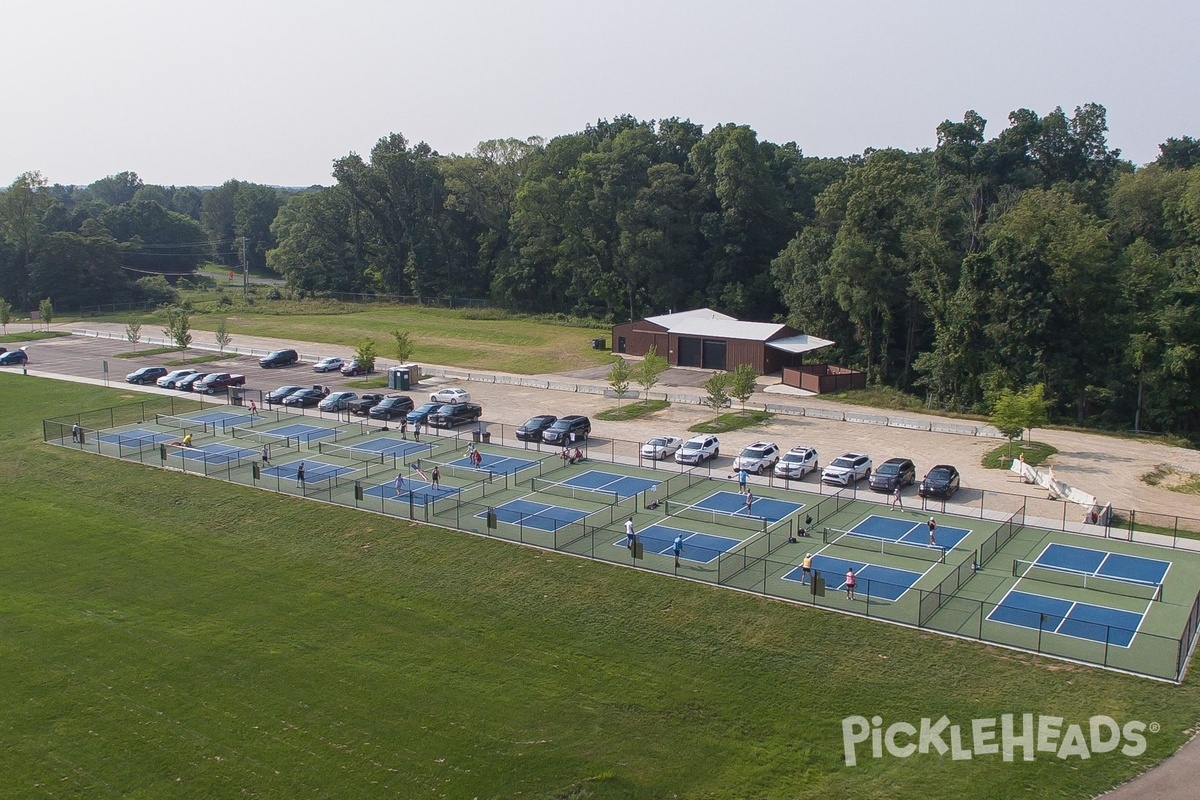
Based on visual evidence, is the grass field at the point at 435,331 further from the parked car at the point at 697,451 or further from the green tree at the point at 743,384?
the parked car at the point at 697,451

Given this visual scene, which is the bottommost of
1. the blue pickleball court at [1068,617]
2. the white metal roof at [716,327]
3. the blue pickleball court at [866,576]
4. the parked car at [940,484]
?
the blue pickleball court at [1068,617]

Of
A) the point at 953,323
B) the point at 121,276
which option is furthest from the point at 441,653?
the point at 121,276

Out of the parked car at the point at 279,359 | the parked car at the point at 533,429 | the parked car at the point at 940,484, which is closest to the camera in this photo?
the parked car at the point at 940,484

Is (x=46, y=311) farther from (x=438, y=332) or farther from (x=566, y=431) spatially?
(x=566, y=431)

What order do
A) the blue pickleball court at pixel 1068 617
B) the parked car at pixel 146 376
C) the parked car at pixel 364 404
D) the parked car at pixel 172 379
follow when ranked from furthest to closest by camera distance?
the parked car at pixel 146 376
the parked car at pixel 172 379
the parked car at pixel 364 404
the blue pickleball court at pixel 1068 617

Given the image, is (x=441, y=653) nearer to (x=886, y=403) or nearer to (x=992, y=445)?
(x=992, y=445)

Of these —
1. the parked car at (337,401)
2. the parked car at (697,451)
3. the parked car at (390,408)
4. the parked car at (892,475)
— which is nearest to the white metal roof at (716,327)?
the parked car at (390,408)
